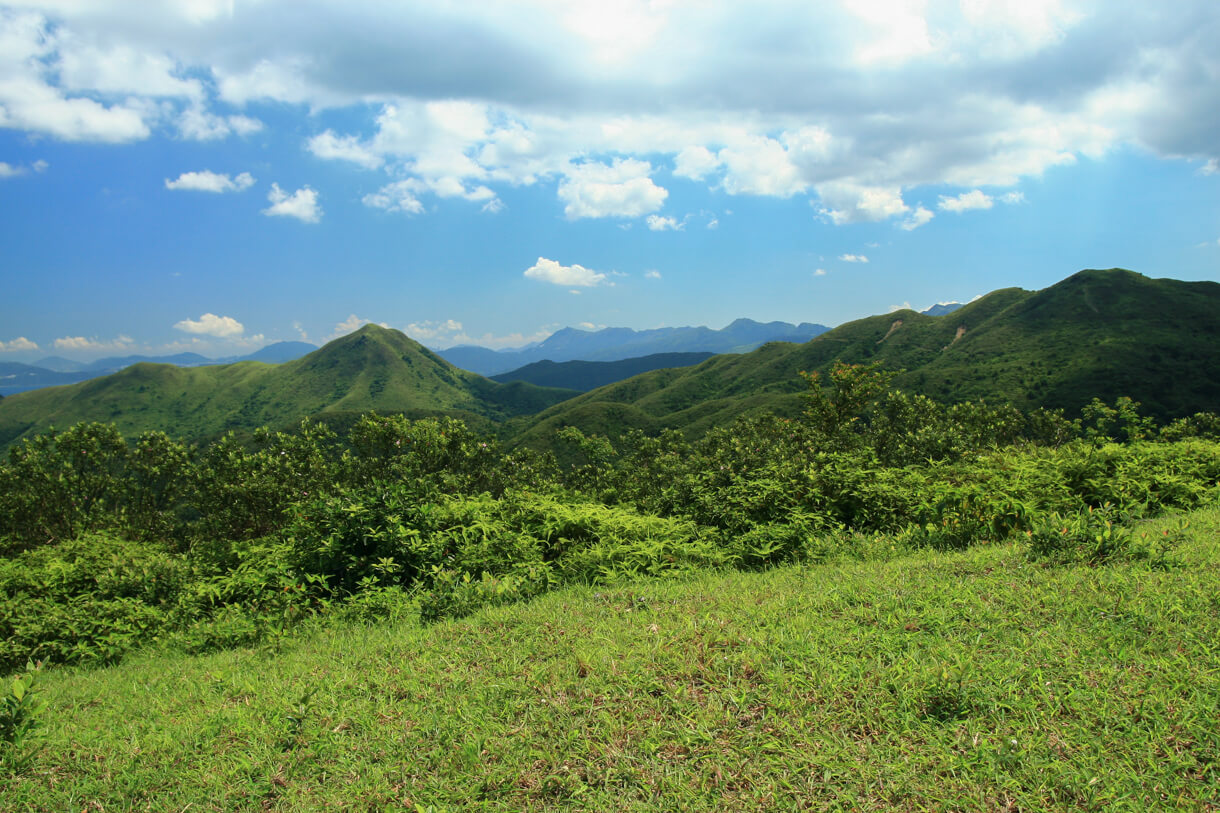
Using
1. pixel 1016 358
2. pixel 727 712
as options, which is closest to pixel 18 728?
pixel 727 712

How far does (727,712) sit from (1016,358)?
420 feet

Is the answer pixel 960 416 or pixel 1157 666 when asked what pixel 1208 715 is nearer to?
pixel 1157 666

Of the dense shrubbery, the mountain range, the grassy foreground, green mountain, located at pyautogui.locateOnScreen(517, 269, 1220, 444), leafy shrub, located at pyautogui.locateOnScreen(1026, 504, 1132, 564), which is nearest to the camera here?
the grassy foreground

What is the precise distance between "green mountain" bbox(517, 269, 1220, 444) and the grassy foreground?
59.2 meters

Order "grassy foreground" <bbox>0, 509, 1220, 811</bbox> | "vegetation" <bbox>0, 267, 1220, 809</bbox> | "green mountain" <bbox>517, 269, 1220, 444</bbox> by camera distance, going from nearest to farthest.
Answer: "grassy foreground" <bbox>0, 509, 1220, 811</bbox> < "vegetation" <bbox>0, 267, 1220, 809</bbox> < "green mountain" <bbox>517, 269, 1220, 444</bbox>

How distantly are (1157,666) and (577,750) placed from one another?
3.71 metres

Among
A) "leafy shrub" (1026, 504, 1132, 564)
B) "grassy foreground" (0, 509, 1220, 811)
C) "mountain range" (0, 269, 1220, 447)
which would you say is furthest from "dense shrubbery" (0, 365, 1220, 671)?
"mountain range" (0, 269, 1220, 447)

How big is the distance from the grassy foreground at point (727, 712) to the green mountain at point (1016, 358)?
194 ft

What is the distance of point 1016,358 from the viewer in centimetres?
10606

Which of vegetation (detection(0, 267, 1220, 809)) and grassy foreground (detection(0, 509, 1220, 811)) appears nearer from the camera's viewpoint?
grassy foreground (detection(0, 509, 1220, 811))

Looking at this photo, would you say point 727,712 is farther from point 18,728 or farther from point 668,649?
point 18,728

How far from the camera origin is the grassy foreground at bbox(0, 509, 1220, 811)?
3012mm

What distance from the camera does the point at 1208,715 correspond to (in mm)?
3133

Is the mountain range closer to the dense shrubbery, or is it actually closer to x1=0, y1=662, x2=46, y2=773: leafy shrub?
the dense shrubbery
